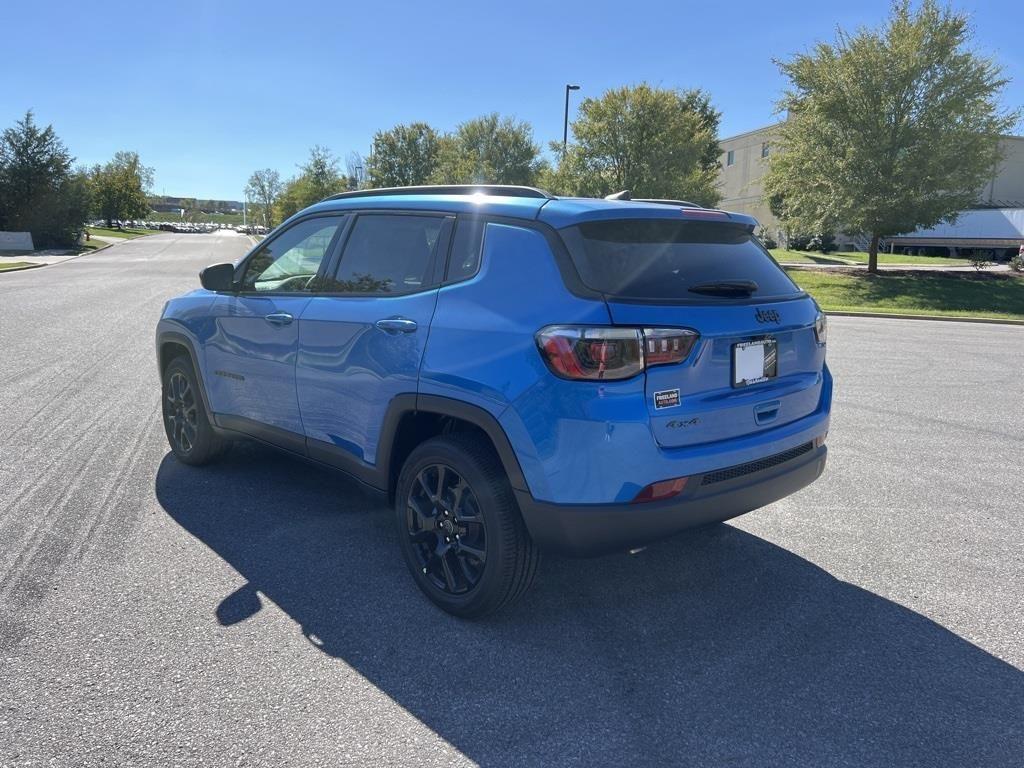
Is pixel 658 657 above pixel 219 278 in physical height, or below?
below

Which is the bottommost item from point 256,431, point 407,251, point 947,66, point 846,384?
point 846,384

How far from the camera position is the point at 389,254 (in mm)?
3613

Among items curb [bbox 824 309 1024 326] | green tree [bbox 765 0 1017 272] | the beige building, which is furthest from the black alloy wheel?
the beige building

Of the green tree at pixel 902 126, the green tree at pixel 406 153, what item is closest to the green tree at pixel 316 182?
the green tree at pixel 406 153

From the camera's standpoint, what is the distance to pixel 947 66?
22.0 m

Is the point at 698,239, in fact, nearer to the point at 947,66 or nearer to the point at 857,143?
the point at 857,143

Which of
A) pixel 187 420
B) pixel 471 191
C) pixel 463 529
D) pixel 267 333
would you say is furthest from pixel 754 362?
pixel 187 420

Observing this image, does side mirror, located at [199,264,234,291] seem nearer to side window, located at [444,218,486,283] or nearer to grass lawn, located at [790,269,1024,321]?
side window, located at [444,218,486,283]

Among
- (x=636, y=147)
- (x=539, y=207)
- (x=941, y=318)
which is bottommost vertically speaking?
(x=941, y=318)

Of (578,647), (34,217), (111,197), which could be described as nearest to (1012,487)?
(578,647)

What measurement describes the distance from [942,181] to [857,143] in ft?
8.91

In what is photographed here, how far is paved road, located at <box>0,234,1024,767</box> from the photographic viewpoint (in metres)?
2.45

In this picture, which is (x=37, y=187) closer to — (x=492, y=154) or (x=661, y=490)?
(x=492, y=154)

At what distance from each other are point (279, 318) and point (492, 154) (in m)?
48.8
